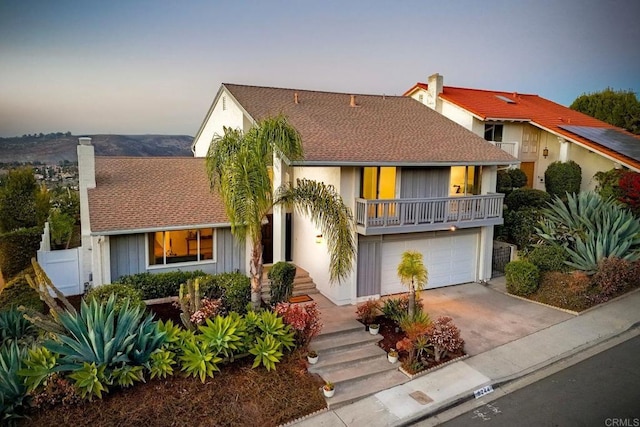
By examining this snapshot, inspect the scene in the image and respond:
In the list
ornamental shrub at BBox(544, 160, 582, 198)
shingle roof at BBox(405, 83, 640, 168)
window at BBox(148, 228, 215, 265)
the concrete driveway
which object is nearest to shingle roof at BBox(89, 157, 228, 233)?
window at BBox(148, 228, 215, 265)

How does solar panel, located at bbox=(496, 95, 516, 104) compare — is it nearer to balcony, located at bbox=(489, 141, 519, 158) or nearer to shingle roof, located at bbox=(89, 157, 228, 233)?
balcony, located at bbox=(489, 141, 519, 158)

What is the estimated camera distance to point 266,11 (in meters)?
21.0

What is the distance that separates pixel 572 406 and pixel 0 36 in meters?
24.9

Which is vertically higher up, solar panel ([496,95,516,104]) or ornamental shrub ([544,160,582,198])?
solar panel ([496,95,516,104])

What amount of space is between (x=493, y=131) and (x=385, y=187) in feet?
38.5

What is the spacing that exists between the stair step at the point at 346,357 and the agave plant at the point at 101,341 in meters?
3.75

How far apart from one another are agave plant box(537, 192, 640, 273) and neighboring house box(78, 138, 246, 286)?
1210 centimetres

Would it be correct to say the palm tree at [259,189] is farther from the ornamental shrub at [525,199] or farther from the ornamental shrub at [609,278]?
the ornamental shrub at [525,199]

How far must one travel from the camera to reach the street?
26.1 ft

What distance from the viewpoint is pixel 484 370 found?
981 cm

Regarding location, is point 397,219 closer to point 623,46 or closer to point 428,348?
point 428,348

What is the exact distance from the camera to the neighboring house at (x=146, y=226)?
12023 mm

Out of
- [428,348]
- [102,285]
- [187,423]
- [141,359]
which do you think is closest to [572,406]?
[428,348]

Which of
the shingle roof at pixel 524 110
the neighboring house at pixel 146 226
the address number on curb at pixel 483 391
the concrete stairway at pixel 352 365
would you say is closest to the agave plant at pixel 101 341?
the neighboring house at pixel 146 226
